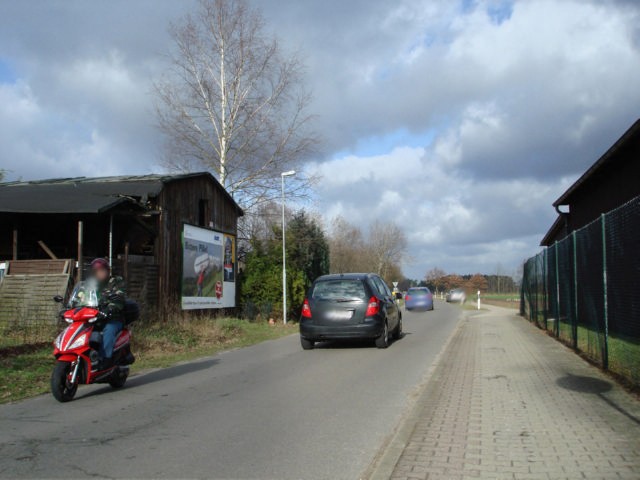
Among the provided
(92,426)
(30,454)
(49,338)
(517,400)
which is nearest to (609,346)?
(517,400)

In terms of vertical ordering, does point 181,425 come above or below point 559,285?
below

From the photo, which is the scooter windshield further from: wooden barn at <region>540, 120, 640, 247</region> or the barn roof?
wooden barn at <region>540, 120, 640, 247</region>

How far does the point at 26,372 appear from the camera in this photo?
10.0m

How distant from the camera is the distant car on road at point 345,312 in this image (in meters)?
13.4

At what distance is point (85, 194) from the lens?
59.7 ft

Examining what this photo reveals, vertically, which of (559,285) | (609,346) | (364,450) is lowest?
(364,450)

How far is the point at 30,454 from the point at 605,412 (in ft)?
18.5

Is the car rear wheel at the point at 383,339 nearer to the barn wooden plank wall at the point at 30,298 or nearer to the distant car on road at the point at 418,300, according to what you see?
the barn wooden plank wall at the point at 30,298

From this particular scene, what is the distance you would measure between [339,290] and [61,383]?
714cm

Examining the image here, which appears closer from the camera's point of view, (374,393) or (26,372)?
(374,393)

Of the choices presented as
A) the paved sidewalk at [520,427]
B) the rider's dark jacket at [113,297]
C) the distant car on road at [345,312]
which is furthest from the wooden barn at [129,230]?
the paved sidewalk at [520,427]

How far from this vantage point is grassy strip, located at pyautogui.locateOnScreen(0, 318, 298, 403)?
920cm

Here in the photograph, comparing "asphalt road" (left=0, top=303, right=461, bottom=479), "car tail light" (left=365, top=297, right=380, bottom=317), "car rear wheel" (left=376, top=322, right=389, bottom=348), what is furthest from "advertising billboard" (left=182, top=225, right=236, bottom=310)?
"asphalt road" (left=0, top=303, right=461, bottom=479)

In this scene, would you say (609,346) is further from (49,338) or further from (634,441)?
(49,338)
